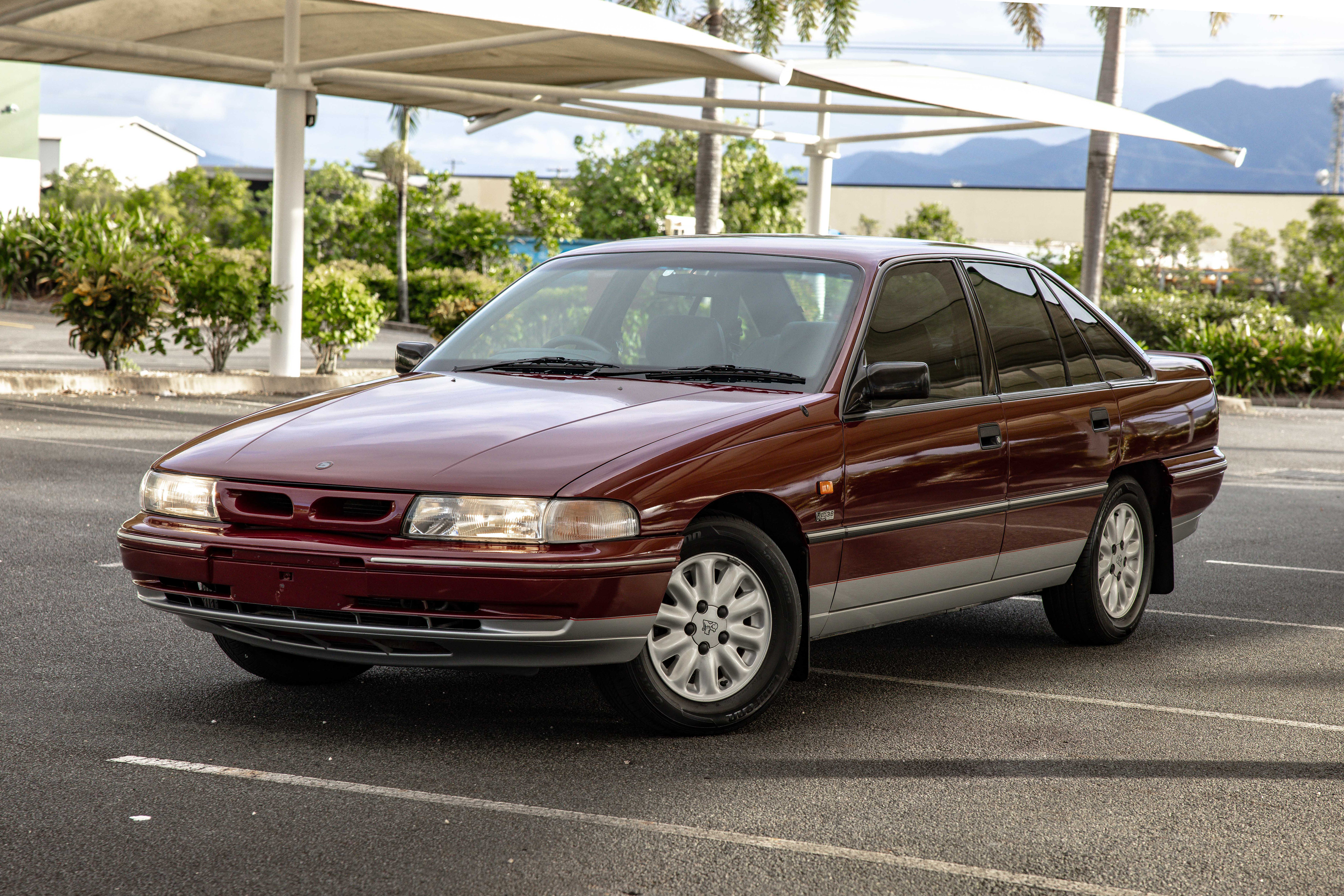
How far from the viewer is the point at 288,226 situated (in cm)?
1762

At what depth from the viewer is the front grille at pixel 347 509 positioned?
14.6 ft

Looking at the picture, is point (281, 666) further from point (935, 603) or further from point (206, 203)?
point (206, 203)

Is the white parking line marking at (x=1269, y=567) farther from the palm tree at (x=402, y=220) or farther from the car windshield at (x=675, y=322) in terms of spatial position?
the palm tree at (x=402, y=220)

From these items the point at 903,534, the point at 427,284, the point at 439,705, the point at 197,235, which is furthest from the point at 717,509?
the point at 427,284

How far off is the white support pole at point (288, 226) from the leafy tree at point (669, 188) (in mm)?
19740

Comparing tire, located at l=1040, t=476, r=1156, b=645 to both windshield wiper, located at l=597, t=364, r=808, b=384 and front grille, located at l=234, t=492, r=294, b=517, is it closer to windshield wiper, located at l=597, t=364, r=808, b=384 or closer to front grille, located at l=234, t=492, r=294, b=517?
windshield wiper, located at l=597, t=364, r=808, b=384

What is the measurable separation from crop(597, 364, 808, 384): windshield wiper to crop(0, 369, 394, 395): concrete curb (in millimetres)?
11789

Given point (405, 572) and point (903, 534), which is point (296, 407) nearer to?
point (405, 572)

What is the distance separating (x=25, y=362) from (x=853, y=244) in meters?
16.8

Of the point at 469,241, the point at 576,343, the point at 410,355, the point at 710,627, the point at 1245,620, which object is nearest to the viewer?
the point at 710,627

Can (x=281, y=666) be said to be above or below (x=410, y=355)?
below

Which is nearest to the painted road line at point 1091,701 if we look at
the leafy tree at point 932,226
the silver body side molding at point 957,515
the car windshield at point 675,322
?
the silver body side molding at point 957,515

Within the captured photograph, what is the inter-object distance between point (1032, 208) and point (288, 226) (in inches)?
2078

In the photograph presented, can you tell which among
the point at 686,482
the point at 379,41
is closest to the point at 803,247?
the point at 686,482
